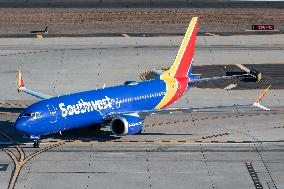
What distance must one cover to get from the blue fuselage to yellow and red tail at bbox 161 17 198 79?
2639 mm

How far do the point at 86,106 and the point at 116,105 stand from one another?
4.11 metres

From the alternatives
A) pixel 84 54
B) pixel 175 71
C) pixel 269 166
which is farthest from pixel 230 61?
pixel 269 166

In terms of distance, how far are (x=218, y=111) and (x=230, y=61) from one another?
88.8 feet

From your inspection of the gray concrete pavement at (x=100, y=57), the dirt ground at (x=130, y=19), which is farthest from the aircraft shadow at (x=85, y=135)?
the dirt ground at (x=130, y=19)

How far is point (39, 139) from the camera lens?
241 ft

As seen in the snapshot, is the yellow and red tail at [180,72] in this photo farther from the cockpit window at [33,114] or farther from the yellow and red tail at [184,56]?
the cockpit window at [33,114]

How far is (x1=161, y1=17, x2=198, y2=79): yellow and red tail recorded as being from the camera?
3337 inches

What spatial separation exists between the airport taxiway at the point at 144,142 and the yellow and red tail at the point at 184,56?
495cm

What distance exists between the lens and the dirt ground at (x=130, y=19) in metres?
136

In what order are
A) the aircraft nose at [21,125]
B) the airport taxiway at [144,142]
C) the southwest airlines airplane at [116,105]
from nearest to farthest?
the airport taxiway at [144,142] < the aircraft nose at [21,125] < the southwest airlines airplane at [116,105]

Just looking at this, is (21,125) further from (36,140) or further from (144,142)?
(144,142)

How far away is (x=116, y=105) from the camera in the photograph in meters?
76.9

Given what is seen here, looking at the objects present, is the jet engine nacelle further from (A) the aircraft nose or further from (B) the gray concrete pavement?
(B) the gray concrete pavement

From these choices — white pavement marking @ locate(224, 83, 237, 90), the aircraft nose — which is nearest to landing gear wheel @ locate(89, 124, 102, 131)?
the aircraft nose
